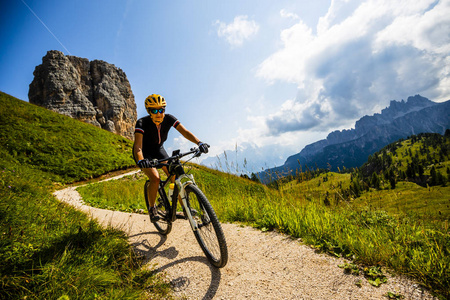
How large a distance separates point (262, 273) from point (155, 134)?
392cm

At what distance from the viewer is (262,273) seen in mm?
3377

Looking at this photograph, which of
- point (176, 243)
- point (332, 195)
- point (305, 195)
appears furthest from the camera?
point (305, 195)

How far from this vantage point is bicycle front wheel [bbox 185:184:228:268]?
338 cm

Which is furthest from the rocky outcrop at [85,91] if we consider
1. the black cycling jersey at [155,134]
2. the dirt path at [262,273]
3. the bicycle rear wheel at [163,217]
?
the dirt path at [262,273]

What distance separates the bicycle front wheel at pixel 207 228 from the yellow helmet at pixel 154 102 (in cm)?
216

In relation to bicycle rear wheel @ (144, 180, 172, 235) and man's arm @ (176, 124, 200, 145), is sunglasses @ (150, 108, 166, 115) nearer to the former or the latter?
man's arm @ (176, 124, 200, 145)

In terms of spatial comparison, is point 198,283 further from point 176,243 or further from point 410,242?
point 410,242

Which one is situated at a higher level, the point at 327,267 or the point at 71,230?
the point at 71,230

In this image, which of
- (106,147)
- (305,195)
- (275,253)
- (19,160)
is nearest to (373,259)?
(275,253)

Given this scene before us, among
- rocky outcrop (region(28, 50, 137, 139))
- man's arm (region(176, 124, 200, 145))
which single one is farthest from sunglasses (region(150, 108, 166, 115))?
rocky outcrop (region(28, 50, 137, 139))

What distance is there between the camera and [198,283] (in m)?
3.28

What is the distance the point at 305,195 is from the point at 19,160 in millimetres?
23039

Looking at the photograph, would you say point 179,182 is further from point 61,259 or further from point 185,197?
point 61,259

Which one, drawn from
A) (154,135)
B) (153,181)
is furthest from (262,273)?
(154,135)
